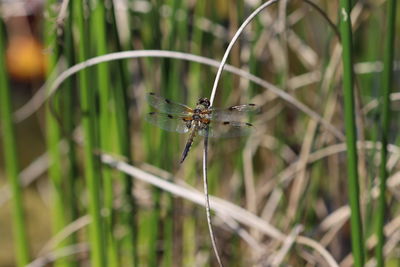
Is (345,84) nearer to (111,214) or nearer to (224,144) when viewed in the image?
(111,214)

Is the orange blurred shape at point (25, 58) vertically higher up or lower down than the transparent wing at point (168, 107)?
higher up

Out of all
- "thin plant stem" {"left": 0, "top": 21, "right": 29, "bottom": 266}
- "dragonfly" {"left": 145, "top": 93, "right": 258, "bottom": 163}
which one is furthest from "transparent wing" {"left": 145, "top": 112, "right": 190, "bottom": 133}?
"thin plant stem" {"left": 0, "top": 21, "right": 29, "bottom": 266}

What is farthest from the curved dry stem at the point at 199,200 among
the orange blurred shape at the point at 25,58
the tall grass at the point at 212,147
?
the orange blurred shape at the point at 25,58

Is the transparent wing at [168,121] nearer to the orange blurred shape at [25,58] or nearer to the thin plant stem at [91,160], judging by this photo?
the thin plant stem at [91,160]

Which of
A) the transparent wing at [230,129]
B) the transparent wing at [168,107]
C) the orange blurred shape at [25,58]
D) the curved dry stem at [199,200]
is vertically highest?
the orange blurred shape at [25,58]

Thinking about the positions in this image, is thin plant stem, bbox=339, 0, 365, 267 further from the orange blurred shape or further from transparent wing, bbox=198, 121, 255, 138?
the orange blurred shape

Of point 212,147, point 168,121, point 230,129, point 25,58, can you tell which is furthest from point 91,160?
point 25,58

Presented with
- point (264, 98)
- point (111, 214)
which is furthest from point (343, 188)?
point (111, 214)
